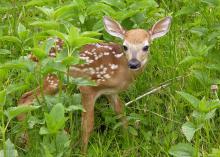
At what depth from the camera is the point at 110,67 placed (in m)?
4.31

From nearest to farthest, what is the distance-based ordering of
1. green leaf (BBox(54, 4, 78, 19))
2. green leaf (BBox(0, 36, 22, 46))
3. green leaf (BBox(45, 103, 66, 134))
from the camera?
green leaf (BBox(45, 103, 66, 134)), green leaf (BBox(0, 36, 22, 46)), green leaf (BBox(54, 4, 78, 19))

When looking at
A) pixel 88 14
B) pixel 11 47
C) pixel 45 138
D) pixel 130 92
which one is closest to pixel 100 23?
pixel 88 14

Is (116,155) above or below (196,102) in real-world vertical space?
below

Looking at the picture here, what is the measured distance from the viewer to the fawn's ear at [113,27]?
4.36 metres

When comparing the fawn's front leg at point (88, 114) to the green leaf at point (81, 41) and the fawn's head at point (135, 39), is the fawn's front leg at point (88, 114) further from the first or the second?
the green leaf at point (81, 41)

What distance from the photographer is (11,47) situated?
505cm

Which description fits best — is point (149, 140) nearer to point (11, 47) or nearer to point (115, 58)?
point (115, 58)

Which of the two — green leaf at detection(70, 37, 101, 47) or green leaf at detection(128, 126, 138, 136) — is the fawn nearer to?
green leaf at detection(128, 126, 138, 136)

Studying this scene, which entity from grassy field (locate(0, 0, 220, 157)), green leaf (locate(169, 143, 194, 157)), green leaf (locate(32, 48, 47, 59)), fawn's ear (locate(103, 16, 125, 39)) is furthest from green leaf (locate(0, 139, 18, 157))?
fawn's ear (locate(103, 16, 125, 39))

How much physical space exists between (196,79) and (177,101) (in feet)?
0.75

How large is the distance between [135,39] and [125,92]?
547 millimetres

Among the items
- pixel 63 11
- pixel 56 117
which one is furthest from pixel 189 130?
pixel 63 11

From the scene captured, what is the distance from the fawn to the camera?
4180 millimetres

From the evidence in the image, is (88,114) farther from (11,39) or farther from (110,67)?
(11,39)
